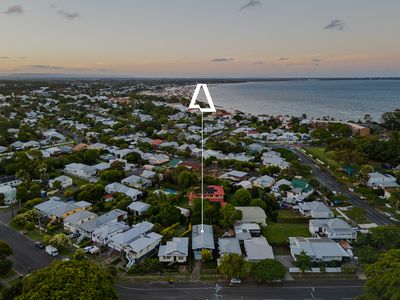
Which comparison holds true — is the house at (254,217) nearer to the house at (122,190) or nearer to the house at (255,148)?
the house at (122,190)

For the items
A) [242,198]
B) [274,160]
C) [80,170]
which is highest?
[274,160]

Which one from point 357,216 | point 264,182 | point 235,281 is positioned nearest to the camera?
point 235,281

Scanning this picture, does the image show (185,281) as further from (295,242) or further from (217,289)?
(295,242)

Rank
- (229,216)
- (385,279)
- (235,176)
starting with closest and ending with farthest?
(385,279) → (229,216) → (235,176)

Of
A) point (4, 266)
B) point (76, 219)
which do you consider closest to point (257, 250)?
point (76, 219)

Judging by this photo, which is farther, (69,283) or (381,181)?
(381,181)

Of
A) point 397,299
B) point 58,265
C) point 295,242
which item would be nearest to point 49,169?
point 58,265

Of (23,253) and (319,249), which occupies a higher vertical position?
(319,249)

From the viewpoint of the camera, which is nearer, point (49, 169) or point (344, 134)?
point (49, 169)

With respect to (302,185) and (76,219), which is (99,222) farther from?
(302,185)
